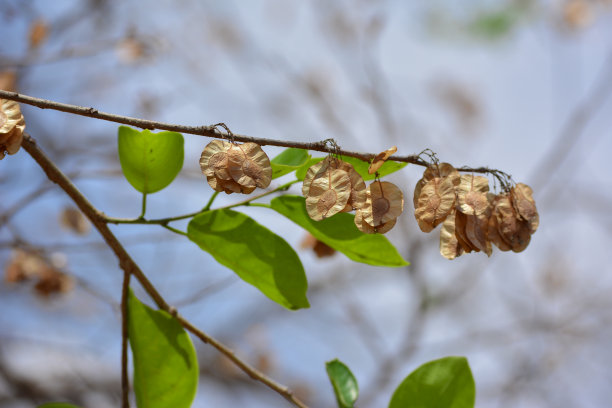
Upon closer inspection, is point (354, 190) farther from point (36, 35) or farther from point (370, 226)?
point (36, 35)

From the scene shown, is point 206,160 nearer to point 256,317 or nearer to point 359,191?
point 359,191

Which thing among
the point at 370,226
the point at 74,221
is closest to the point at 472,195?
the point at 370,226

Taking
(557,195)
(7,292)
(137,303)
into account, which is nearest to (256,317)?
(7,292)

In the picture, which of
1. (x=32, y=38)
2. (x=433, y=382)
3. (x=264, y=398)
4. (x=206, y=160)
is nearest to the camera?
(x=206, y=160)

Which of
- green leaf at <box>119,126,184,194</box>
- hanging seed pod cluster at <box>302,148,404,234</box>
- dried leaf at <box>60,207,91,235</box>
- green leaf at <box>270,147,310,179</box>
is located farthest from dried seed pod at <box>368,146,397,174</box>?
dried leaf at <box>60,207,91,235</box>

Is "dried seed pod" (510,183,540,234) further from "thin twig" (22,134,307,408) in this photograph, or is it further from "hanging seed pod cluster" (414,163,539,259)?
"thin twig" (22,134,307,408)

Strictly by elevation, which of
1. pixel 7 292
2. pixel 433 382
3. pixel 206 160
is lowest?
pixel 433 382
